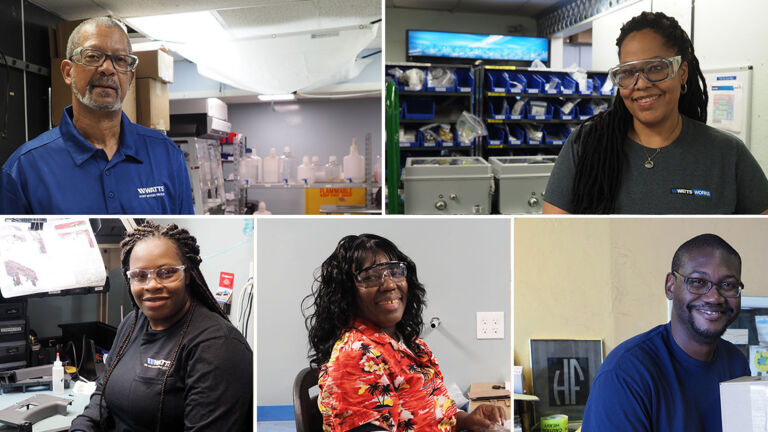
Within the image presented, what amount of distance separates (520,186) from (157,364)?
3.60 ft

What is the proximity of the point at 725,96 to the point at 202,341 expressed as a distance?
4.40 feet

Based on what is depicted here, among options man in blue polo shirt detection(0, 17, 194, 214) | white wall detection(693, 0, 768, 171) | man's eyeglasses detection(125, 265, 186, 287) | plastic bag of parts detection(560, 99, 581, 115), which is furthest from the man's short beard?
plastic bag of parts detection(560, 99, 581, 115)

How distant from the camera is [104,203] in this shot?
1073 mm

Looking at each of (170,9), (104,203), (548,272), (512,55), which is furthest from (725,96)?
(104,203)

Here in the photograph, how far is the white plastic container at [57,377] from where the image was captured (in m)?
1.10

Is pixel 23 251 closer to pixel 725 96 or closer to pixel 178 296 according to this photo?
pixel 178 296

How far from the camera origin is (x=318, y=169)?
147cm

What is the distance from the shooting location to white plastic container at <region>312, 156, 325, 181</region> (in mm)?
1417

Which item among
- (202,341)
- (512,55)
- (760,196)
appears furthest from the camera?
(512,55)

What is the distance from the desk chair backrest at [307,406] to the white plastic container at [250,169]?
54 centimetres

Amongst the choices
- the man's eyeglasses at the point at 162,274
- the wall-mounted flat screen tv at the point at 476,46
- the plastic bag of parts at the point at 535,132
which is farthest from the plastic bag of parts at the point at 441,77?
the man's eyeglasses at the point at 162,274

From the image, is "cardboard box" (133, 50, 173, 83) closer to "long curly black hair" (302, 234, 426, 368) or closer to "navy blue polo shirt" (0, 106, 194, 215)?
"navy blue polo shirt" (0, 106, 194, 215)

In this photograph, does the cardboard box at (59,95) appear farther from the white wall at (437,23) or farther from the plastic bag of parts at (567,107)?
the plastic bag of parts at (567,107)

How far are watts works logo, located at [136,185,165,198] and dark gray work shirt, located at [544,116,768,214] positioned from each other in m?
1.04
